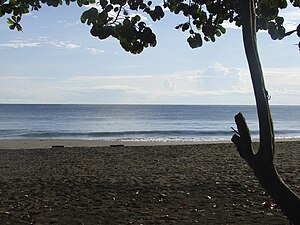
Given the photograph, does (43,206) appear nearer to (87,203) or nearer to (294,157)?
(87,203)

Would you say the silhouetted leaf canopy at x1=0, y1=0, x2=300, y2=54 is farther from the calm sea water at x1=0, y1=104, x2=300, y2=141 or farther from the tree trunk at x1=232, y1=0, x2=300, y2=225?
the calm sea water at x1=0, y1=104, x2=300, y2=141

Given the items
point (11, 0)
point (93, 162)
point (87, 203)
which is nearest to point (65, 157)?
point (93, 162)

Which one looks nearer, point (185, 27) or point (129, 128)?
point (185, 27)

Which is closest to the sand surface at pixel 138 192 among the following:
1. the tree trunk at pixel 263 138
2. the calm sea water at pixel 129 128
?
the tree trunk at pixel 263 138

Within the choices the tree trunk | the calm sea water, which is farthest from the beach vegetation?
the calm sea water

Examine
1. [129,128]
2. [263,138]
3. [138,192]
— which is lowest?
[129,128]

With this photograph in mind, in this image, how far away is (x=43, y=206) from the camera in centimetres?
866

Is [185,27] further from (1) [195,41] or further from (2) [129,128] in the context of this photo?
(2) [129,128]

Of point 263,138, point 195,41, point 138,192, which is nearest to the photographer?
point 263,138

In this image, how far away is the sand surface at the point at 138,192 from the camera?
768cm

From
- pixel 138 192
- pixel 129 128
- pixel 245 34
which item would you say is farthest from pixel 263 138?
pixel 129 128

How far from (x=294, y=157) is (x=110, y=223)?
11311mm

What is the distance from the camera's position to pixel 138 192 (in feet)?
32.2

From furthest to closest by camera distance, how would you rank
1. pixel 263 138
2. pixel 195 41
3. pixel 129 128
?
pixel 129 128
pixel 195 41
pixel 263 138
